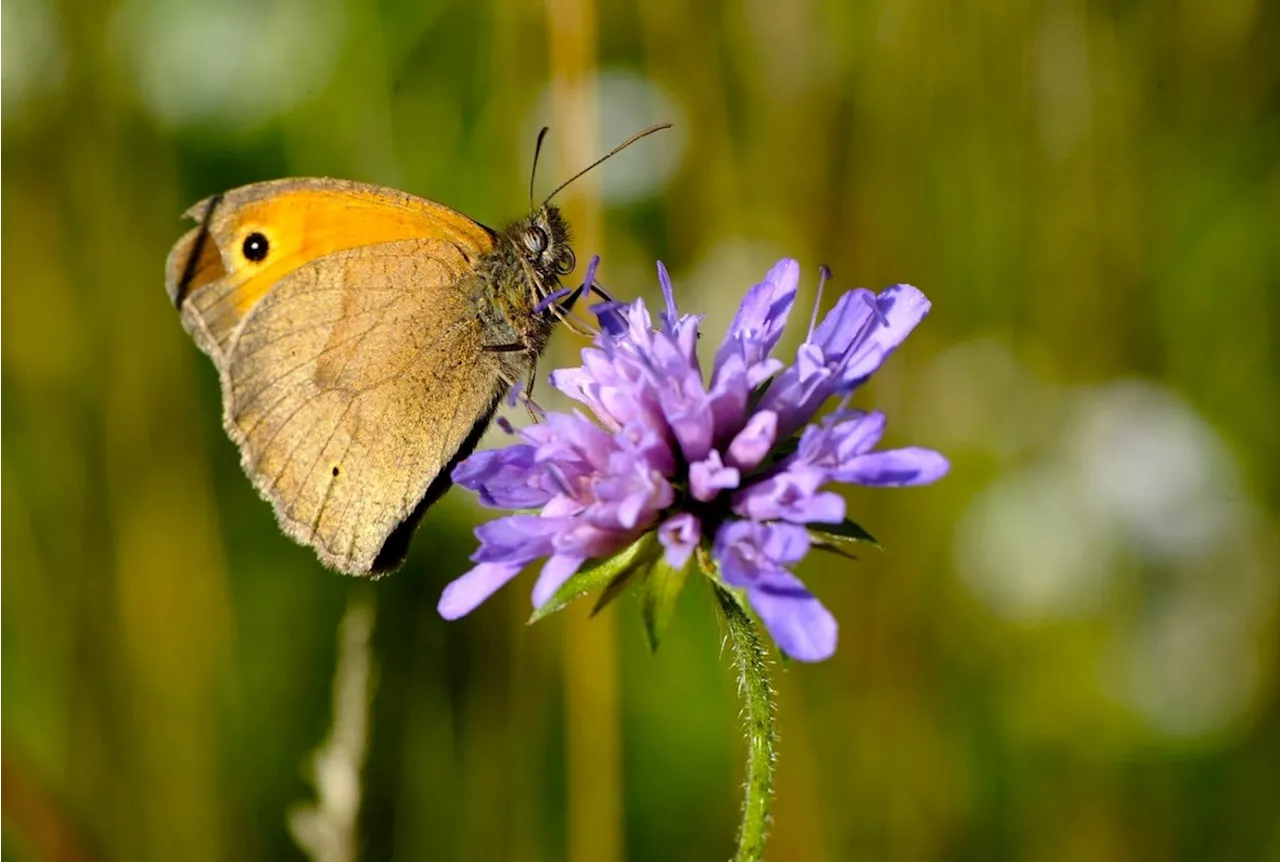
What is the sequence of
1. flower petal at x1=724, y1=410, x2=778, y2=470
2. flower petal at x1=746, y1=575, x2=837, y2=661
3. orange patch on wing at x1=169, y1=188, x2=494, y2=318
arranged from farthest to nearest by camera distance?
orange patch on wing at x1=169, y1=188, x2=494, y2=318 < flower petal at x1=724, y1=410, x2=778, y2=470 < flower petal at x1=746, y1=575, x2=837, y2=661

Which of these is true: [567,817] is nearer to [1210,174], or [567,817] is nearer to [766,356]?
[766,356]

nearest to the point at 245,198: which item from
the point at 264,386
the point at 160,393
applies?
the point at 264,386

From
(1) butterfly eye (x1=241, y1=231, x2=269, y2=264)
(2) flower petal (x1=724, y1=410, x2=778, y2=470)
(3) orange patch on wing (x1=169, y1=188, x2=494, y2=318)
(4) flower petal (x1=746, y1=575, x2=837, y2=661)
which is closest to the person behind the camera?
(4) flower petal (x1=746, y1=575, x2=837, y2=661)

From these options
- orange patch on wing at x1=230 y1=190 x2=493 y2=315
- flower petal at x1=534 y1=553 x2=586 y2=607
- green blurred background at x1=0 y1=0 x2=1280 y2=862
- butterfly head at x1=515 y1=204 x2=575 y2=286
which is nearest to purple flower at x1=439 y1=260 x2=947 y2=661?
flower petal at x1=534 y1=553 x2=586 y2=607

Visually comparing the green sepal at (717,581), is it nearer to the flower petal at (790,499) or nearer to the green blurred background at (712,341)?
the flower petal at (790,499)

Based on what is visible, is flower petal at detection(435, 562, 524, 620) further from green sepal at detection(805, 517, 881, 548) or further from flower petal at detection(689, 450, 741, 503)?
green sepal at detection(805, 517, 881, 548)

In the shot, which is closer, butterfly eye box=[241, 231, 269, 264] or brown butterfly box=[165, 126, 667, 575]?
brown butterfly box=[165, 126, 667, 575]

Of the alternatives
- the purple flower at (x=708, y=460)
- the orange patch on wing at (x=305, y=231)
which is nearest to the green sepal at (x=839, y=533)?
the purple flower at (x=708, y=460)
